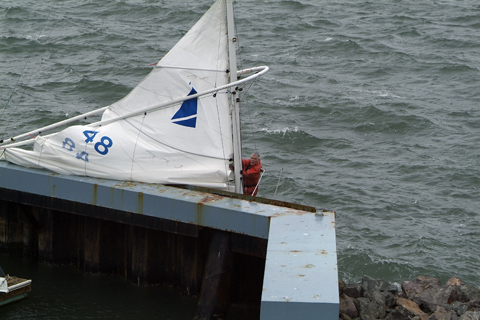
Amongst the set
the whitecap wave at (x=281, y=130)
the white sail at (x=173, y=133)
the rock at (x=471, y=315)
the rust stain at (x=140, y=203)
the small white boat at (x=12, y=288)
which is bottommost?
the small white boat at (x=12, y=288)

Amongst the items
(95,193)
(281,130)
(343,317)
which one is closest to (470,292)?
(343,317)

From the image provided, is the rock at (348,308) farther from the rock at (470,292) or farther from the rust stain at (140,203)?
the rust stain at (140,203)

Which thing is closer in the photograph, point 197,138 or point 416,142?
point 197,138

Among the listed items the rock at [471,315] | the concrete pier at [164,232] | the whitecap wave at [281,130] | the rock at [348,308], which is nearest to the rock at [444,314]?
the rock at [471,315]

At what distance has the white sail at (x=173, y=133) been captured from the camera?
13.7m

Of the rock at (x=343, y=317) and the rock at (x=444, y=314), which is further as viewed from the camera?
the rock at (x=343, y=317)

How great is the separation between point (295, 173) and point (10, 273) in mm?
10927

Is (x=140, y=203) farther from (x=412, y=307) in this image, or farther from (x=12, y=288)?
(x=412, y=307)

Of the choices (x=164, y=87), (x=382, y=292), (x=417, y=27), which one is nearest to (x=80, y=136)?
(x=164, y=87)

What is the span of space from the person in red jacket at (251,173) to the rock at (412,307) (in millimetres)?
3987

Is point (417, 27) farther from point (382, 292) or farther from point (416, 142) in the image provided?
point (382, 292)

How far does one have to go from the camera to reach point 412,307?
38.7 feet

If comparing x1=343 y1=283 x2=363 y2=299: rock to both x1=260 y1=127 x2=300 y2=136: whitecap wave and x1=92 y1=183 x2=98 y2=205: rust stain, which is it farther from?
x1=260 y1=127 x2=300 y2=136: whitecap wave

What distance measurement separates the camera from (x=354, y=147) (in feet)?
81.0
